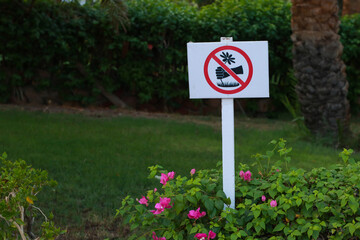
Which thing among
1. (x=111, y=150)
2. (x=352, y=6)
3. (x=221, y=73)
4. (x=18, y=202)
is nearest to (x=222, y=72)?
(x=221, y=73)

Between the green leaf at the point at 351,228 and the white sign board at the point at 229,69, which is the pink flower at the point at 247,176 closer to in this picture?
the white sign board at the point at 229,69

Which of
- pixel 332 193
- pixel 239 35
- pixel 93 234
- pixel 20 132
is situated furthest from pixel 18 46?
pixel 332 193

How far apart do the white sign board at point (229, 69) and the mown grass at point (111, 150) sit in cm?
185

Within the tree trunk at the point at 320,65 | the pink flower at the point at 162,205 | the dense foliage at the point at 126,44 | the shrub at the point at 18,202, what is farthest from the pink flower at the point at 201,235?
the dense foliage at the point at 126,44

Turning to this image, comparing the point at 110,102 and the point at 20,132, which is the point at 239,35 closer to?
the point at 110,102

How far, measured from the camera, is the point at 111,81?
32.7ft

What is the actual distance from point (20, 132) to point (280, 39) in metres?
5.94

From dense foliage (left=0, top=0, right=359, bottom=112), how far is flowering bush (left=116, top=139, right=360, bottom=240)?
6.19m

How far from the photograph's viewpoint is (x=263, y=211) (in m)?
2.91

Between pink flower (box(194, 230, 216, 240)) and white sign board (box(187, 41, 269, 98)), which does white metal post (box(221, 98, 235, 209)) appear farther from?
pink flower (box(194, 230, 216, 240))

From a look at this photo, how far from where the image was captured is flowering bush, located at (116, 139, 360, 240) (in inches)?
112

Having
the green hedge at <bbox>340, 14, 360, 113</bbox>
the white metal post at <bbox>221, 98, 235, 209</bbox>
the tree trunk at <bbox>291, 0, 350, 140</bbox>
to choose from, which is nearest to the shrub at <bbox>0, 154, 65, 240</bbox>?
the white metal post at <bbox>221, 98, 235, 209</bbox>

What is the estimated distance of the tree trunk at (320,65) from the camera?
23.9ft

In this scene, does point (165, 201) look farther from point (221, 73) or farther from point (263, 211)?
point (221, 73)
